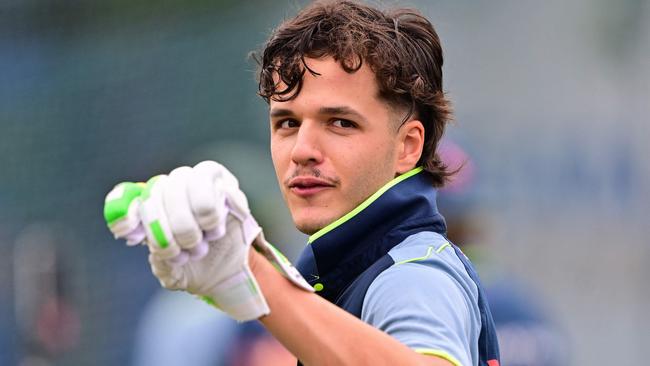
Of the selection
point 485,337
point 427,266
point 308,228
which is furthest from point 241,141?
point 427,266

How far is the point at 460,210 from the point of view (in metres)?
4.69

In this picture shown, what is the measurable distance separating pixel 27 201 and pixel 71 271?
19.4 inches

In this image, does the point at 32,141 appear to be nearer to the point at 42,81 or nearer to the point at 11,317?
the point at 42,81

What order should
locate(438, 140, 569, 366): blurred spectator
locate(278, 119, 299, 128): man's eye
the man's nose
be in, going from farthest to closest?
locate(438, 140, 569, 366): blurred spectator
locate(278, 119, 299, 128): man's eye
the man's nose

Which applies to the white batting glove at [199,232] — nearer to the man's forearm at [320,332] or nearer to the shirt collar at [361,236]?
the man's forearm at [320,332]

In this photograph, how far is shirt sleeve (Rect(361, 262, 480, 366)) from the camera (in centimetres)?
175

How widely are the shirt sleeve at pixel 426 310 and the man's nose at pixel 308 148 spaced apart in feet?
1.06

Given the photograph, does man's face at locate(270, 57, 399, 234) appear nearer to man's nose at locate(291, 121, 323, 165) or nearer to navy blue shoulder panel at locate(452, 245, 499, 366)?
man's nose at locate(291, 121, 323, 165)

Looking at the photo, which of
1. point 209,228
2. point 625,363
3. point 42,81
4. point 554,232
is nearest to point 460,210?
point 554,232

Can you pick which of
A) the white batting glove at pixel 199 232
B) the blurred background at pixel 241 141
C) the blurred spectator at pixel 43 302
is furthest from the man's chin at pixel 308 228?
the blurred spectator at pixel 43 302

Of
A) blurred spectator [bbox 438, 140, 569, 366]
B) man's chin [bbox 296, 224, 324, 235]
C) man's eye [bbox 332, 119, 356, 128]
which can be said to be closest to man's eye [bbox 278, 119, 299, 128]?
man's eye [bbox 332, 119, 356, 128]

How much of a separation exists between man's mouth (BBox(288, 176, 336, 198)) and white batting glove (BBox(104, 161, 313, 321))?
0.47 m

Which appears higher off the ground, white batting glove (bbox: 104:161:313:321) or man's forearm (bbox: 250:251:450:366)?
white batting glove (bbox: 104:161:313:321)

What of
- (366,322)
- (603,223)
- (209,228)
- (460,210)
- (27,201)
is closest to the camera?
(209,228)
